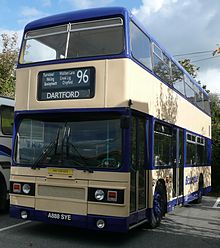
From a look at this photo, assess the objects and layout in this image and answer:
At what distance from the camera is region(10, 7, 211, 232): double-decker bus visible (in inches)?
275

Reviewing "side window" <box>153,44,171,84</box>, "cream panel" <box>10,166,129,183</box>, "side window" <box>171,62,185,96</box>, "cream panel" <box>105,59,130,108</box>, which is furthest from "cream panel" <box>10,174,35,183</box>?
"side window" <box>171,62,185,96</box>

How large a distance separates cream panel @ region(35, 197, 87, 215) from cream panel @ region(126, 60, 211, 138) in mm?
2088

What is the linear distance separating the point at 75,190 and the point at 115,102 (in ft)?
5.74

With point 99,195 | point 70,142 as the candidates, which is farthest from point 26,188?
point 99,195

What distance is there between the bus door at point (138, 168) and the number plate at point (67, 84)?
1084mm

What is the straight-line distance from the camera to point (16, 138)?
7836mm

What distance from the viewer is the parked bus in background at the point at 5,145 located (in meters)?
9.88

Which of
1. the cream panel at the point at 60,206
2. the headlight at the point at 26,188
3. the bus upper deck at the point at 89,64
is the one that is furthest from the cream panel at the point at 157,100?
the headlight at the point at 26,188

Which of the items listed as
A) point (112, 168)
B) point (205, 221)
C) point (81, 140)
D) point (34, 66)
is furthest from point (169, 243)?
point (34, 66)

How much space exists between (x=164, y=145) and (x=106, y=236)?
2.78m

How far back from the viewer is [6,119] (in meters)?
10.5

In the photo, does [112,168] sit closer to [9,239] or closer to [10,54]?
[9,239]

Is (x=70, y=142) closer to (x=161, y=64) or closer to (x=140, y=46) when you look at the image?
(x=140, y=46)

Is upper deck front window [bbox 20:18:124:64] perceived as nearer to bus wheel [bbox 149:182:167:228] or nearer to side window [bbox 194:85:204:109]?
bus wheel [bbox 149:182:167:228]
